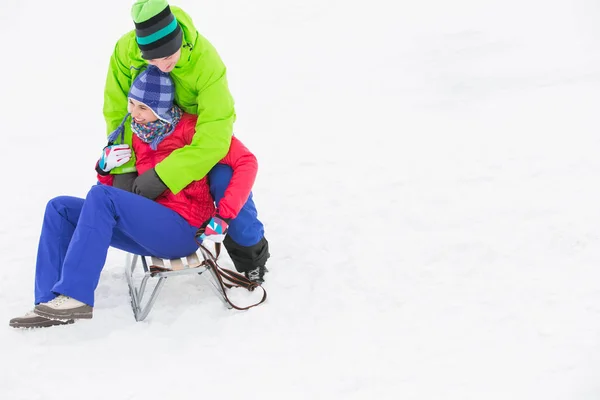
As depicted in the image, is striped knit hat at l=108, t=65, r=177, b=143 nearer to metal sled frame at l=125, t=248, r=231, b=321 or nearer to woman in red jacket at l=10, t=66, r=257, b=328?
woman in red jacket at l=10, t=66, r=257, b=328

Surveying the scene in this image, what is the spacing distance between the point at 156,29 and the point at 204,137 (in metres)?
0.56

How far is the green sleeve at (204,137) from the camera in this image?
11.6 ft

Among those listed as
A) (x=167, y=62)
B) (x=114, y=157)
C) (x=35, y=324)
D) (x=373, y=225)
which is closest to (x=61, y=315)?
(x=35, y=324)

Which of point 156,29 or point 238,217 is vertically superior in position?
point 156,29

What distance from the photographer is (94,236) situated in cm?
328

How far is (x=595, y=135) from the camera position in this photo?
5680mm

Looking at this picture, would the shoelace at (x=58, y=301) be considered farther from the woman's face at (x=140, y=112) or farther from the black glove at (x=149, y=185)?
the woman's face at (x=140, y=112)

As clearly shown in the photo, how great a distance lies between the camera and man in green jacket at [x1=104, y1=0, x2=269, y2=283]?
332 cm

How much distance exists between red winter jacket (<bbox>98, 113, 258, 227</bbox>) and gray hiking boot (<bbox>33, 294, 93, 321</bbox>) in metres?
0.68

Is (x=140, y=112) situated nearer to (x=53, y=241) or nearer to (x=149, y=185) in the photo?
(x=149, y=185)

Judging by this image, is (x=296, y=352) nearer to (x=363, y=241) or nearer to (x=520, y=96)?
(x=363, y=241)

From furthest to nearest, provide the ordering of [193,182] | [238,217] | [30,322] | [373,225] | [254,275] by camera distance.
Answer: [373,225], [254,275], [238,217], [193,182], [30,322]

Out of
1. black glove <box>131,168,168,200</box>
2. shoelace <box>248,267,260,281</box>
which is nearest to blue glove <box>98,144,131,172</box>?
black glove <box>131,168,168,200</box>

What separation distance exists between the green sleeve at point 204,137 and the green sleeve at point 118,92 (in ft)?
1.18
